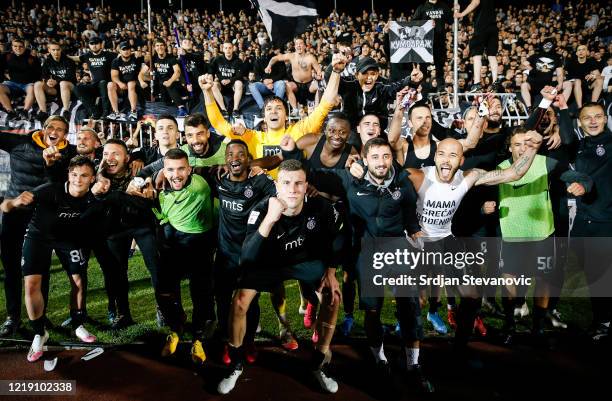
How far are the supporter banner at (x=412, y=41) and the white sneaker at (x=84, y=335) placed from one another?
721 centimetres

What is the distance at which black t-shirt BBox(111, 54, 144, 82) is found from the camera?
→ 12.0 meters

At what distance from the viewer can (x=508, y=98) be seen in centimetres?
995

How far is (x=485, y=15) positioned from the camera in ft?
30.7

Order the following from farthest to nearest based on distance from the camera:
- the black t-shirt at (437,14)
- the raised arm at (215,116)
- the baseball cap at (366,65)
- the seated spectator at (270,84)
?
1. the seated spectator at (270,84)
2. the black t-shirt at (437,14)
3. the baseball cap at (366,65)
4. the raised arm at (215,116)

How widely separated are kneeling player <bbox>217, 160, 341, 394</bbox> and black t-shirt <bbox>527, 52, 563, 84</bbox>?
903cm

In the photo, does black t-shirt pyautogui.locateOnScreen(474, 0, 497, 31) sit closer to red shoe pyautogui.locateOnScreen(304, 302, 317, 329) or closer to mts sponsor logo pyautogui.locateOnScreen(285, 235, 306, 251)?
red shoe pyautogui.locateOnScreen(304, 302, 317, 329)

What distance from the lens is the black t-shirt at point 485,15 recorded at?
9.20m

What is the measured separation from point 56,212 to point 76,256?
1.88ft

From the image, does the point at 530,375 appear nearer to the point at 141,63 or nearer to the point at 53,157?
the point at 53,157

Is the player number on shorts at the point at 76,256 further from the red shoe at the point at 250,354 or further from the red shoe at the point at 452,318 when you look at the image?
the red shoe at the point at 452,318

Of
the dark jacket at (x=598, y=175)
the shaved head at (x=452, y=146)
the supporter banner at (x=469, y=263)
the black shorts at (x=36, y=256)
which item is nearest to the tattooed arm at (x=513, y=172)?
the shaved head at (x=452, y=146)

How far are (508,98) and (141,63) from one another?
377 inches

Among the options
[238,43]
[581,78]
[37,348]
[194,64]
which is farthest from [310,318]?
[238,43]

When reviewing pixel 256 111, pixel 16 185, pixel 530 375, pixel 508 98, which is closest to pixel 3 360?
pixel 16 185
